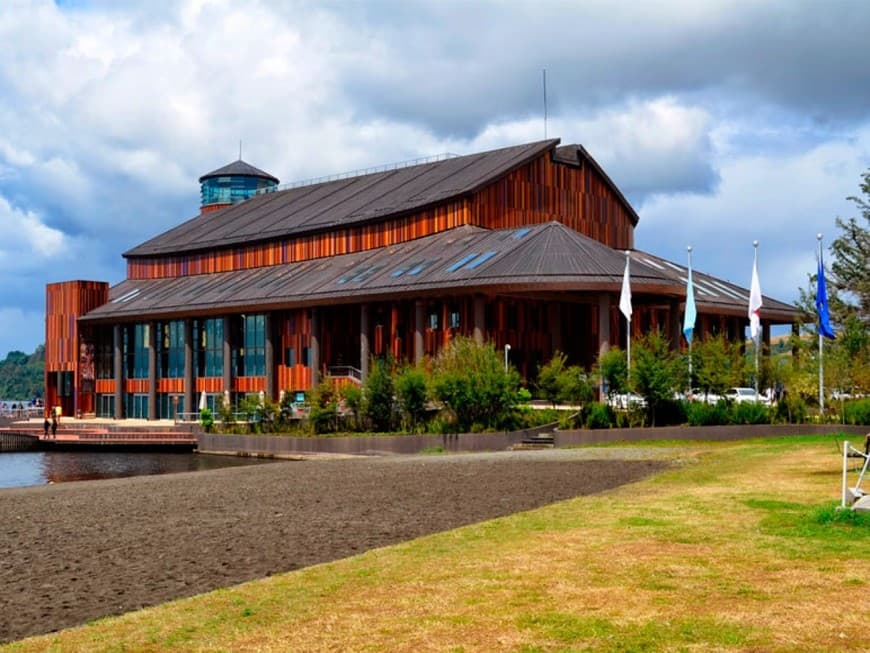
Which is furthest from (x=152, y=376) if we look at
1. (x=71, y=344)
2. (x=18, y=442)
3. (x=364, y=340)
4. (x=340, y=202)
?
(x=364, y=340)

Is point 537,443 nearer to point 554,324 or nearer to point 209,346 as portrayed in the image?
point 554,324

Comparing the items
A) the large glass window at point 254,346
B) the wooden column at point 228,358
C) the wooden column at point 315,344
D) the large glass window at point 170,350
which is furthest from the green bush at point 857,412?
the large glass window at point 170,350

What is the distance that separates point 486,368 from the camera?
4631 cm

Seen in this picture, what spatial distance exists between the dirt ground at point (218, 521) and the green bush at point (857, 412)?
14.3 meters

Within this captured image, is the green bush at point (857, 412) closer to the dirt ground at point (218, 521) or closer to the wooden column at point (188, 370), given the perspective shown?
the dirt ground at point (218, 521)

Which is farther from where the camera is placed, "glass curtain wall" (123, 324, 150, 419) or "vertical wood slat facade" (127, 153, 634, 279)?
"glass curtain wall" (123, 324, 150, 419)

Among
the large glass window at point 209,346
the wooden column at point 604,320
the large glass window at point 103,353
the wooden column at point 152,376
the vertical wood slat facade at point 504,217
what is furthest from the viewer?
the large glass window at point 103,353

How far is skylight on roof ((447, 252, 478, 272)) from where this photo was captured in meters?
59.0

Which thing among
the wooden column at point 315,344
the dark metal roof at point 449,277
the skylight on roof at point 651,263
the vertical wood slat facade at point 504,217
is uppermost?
the vertical wood slat facade at point 504,217

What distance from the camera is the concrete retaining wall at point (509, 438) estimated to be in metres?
41.0

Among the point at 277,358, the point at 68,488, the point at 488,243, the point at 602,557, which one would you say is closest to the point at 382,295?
the point at 488,243

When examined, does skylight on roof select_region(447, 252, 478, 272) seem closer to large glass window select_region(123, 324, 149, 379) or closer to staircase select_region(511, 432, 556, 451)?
staircase select_region(511, 432, 556, 451)

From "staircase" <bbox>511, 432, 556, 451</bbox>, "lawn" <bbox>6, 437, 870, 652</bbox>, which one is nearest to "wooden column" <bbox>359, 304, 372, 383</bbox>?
"staircase" <bbox>511, 432, 556, 451</bbox>

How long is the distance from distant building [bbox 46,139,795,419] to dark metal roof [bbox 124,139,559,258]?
0.22 metres
